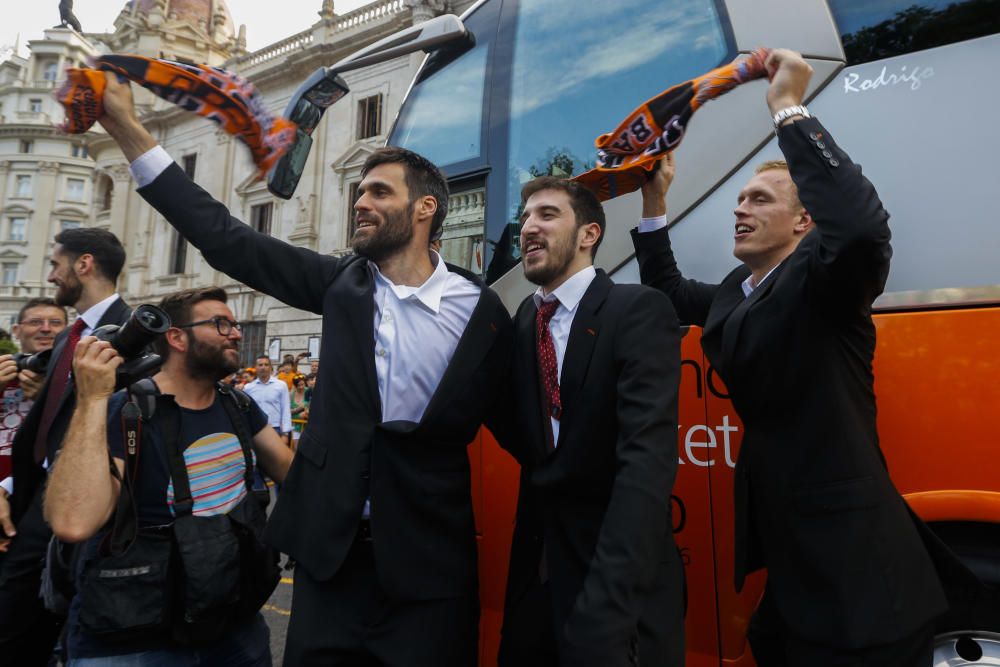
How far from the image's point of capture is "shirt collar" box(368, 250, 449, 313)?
6.41 feet

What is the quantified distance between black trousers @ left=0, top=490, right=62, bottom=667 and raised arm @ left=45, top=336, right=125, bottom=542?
3.72 feet

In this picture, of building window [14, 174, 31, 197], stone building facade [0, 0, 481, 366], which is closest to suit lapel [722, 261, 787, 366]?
stone building facade [0, 0, 481, 366]

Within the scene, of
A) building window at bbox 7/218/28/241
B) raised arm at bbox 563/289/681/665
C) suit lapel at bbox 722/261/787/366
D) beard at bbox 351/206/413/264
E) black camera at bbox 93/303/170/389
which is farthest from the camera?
building window at bbox 7/218/28/241

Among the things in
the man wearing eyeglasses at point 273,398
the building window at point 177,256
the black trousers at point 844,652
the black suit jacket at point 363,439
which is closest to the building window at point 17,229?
the building window at point 177,256

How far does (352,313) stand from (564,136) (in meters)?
1.22

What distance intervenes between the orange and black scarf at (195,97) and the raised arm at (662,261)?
1.35 m

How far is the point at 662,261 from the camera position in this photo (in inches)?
84.7

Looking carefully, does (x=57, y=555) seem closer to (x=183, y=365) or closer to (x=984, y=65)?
(x=183, y=365)

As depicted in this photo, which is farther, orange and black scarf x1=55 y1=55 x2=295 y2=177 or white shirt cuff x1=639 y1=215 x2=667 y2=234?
white shirt cuff x1=639 y1=215 x2=667 y2=234

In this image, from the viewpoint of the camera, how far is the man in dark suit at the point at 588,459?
1378 millimetres

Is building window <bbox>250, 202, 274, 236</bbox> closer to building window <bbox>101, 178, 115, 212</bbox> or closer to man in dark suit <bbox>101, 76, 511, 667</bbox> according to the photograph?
building window <bbox>101, 178, 115, 212</bbox>

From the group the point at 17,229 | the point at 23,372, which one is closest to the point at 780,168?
the point at 23,372

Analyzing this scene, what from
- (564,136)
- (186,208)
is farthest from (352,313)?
(564,136)

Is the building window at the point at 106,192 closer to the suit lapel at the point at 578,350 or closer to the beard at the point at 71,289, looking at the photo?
the beard at the point at 71,289
